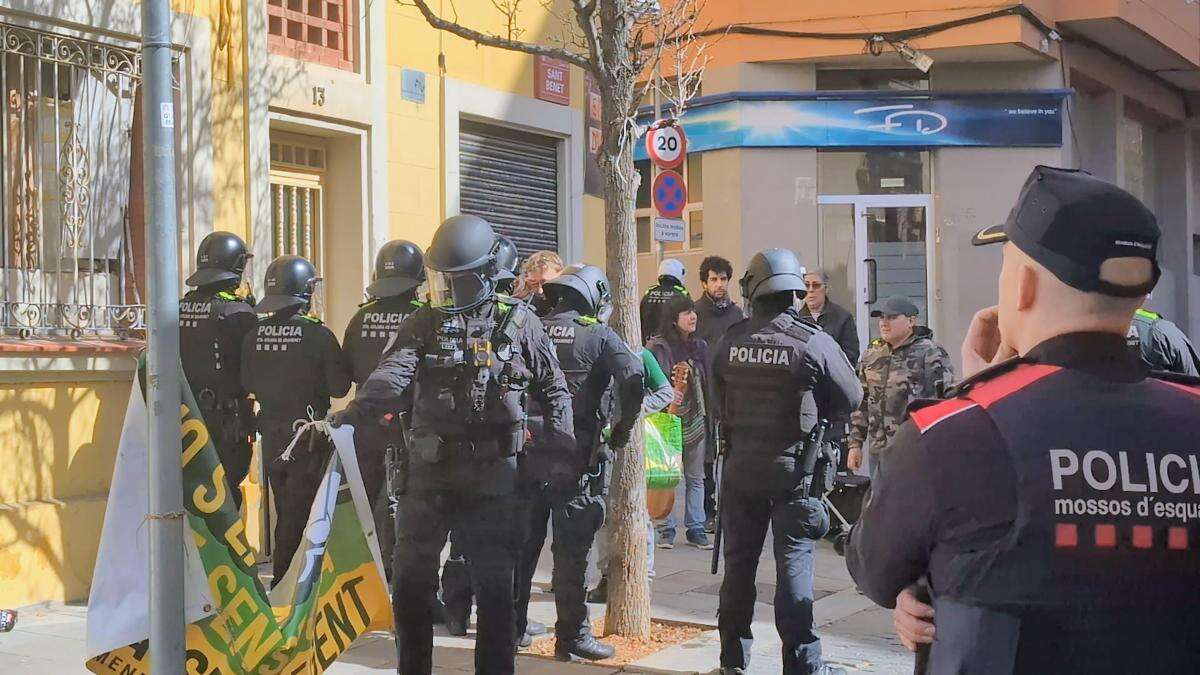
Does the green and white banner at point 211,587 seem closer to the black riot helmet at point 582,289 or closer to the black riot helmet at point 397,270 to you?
the black riot helmet at point 582,289

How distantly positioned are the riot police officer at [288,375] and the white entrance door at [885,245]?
1142 cm

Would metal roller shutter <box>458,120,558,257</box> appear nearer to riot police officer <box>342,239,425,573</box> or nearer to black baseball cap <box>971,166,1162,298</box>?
riot police officer <box>342,239,425,573</box>

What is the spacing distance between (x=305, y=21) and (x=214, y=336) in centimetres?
283

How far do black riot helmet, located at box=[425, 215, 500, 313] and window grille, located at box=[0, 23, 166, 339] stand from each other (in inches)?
135

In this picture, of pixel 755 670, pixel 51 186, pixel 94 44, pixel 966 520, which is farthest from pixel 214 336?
pixel 966 520

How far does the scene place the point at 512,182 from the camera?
1170cm

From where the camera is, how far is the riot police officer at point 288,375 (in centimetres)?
735

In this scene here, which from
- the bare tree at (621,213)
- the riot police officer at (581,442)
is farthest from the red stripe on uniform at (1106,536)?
the bare tree at (621,213)

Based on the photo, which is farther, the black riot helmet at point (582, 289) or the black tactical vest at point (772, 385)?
the black riot helmet at point (582, 289)

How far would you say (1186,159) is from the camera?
23.6 metres

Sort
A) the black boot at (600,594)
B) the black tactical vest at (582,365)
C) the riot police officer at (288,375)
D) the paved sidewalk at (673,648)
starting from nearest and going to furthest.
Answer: the paved sidewalk at (673,648) < the black tactical vest at (582,365) < the riot police officer at (288,375) < the black boot at (600,594)

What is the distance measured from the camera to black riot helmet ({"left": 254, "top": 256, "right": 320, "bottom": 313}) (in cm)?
753

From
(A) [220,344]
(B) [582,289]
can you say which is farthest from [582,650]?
(A) [220,344]

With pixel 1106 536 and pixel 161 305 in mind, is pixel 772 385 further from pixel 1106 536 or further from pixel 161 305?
pixel 1106 536
